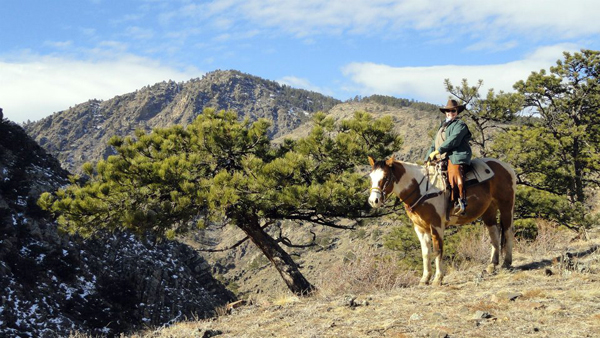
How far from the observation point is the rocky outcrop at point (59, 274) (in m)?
33.5

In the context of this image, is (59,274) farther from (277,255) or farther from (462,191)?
(462,191)

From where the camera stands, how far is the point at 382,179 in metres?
7.22

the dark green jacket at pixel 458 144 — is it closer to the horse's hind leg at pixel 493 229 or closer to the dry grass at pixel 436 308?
the horse's hind leg at pixel 493 229

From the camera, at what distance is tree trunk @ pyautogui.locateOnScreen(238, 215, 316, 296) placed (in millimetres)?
12039

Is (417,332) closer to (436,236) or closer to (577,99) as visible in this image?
(436,236)

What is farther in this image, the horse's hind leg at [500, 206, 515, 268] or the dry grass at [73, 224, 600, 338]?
the horse's hind leg at [500, 206, 515, 268]

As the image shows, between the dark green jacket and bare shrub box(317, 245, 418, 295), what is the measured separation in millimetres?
2685

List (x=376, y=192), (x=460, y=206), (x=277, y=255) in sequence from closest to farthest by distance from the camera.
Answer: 1. (x=376, y=192)
2. (x=460, y=206)
3. (x=277, y=255)

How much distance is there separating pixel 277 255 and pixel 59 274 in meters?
34.6

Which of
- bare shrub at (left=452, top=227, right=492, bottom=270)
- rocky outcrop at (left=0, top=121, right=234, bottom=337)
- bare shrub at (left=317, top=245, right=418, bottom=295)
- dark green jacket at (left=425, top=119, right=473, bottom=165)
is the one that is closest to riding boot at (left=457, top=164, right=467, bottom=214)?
dark green jacket at (left=425, top=119, right=473, bottom=165)

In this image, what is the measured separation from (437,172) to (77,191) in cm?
797

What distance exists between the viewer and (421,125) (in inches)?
5404

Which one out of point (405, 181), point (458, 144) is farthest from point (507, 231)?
Result: point (405, 181)

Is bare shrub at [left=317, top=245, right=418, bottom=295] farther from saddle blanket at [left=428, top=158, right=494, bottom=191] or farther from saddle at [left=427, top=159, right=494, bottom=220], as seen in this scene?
saddle blanket at [left=428, top=158, right=494, bottom=191]
